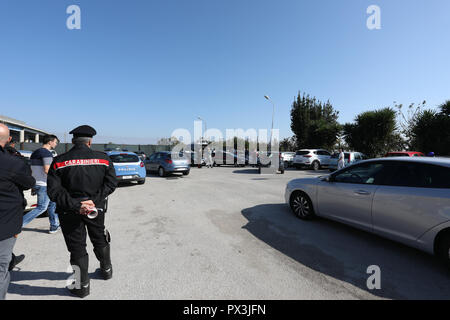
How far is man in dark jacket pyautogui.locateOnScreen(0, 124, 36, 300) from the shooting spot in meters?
1.76

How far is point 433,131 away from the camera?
16344 mm

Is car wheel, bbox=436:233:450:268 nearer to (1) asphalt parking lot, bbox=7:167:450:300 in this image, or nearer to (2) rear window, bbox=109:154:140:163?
(1) asphalt parking lot, bbox=7:167:450:300

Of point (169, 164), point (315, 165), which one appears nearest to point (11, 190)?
point (169, 164)

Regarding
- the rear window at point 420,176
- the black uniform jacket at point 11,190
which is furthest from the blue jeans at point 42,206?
the rear window at point 420,176

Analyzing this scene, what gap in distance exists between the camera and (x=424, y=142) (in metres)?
17.0

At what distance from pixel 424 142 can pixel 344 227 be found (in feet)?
65.0

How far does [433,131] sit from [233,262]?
2220 cm

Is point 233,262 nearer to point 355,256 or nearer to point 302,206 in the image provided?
→ point 355,256

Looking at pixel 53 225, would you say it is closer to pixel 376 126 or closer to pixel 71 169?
pixel 71 169

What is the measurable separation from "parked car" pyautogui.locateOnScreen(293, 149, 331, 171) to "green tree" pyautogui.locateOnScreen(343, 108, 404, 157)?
7.04m

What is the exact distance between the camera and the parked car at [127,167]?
8.00m

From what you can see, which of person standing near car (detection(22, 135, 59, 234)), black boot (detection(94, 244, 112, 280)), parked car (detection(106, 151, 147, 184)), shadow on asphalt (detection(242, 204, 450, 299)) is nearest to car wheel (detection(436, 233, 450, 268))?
shadow on asphalt (detection(242, 204, 450, 299))
